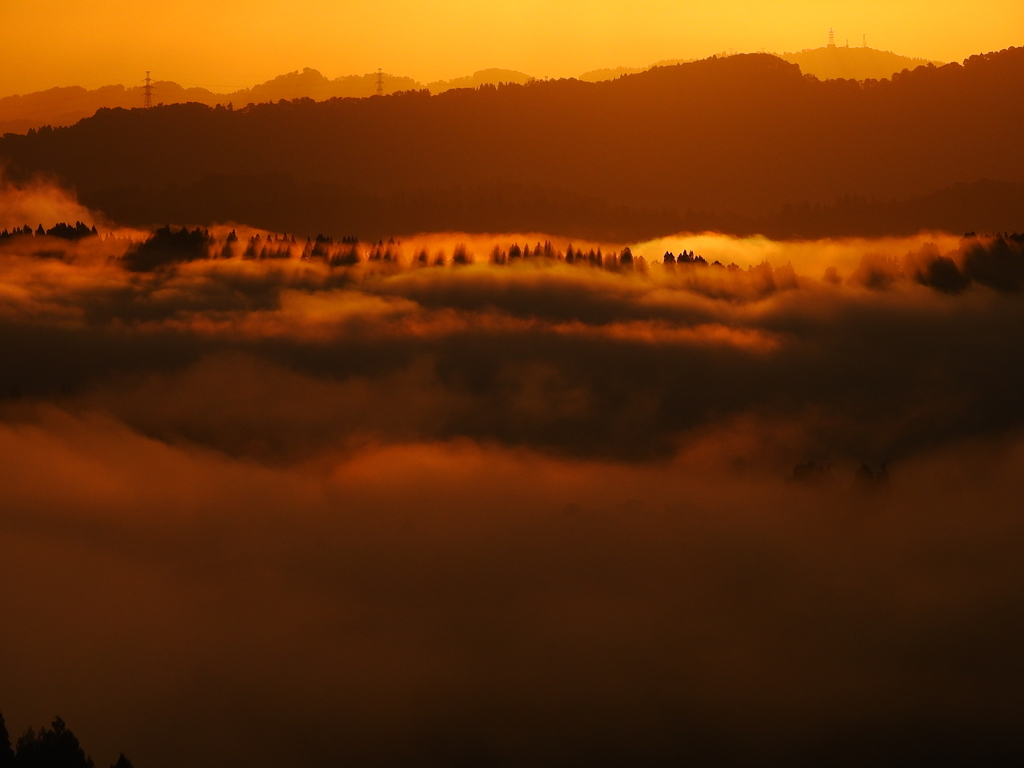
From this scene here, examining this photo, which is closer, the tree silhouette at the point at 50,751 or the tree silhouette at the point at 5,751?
the tree silhouette at the point at 5,751

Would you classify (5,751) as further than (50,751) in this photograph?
No

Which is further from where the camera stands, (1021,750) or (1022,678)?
(1022,678)

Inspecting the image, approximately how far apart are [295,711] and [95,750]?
48.6 m

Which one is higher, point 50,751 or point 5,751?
point 50,751

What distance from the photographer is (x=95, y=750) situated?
138m

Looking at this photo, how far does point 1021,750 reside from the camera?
162 meters

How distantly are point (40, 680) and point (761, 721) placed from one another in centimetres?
10019

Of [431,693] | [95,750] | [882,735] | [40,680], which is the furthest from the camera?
[431,693]

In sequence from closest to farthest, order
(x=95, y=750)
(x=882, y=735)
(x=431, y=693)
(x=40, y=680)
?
1. (x=95, y=750)
2. (x=40, y=680)
3. (x=882, y=735)
4. (x=431, y=693)

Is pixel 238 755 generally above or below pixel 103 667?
below

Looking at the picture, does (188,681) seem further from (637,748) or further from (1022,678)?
(1022,678)

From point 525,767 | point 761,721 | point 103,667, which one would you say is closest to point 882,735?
point 761,721

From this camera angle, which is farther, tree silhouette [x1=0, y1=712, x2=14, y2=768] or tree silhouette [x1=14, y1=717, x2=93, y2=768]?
tree silhouette [x1=14, y1=717, x2=93, y2=768]

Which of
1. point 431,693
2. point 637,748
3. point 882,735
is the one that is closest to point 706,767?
point 637,748
